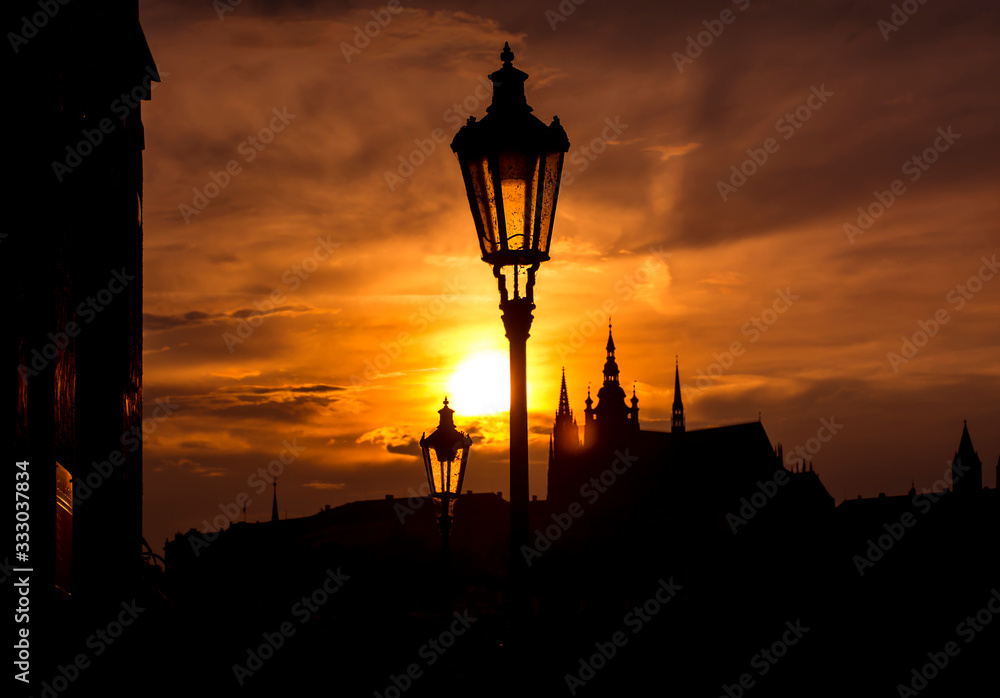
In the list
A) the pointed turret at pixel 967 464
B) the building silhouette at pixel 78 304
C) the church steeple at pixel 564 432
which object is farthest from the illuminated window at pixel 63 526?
the pointed turret at pixel 967 464

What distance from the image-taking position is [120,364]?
10.0 m

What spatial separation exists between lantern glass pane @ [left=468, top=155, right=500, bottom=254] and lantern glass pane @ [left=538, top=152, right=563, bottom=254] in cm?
26

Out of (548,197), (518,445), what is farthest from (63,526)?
(548,197)

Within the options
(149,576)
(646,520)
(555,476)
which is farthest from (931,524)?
(149,576)

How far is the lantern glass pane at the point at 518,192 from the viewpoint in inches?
256

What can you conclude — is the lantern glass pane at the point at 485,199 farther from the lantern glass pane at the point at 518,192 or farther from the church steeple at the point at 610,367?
the church steeple at the point at 610,367

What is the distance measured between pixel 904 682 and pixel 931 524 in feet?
164

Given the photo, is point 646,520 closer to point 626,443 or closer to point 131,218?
point 626,443

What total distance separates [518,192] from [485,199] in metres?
0.20

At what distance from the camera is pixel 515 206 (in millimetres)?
6535

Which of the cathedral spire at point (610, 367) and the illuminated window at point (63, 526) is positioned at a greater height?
the cathedral spire at point (610, 367)

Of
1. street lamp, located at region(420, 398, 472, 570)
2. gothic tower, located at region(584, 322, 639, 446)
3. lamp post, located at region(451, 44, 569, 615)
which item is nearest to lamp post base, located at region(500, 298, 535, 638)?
lamp post, located at region(451, 44, 569, 615)

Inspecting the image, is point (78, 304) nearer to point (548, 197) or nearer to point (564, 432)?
point (548, 197)

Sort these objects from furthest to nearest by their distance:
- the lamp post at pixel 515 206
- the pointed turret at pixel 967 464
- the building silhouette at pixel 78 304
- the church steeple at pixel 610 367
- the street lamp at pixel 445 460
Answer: the pointed turret at pixel 967 464, the church steeple at pixel 610 367, the street lamp at pixel 445 460, the lamp post at pixel 515 206, the building silhouette at pixel 78 304
